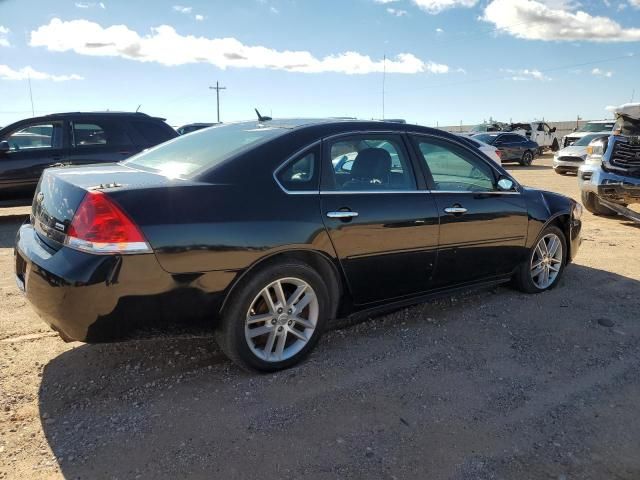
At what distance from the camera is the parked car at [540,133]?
1236 inches

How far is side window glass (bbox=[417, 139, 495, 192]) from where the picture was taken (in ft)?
13.6

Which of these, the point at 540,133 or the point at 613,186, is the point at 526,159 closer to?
the point at 540,133

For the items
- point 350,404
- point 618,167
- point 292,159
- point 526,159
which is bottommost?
point 526,159

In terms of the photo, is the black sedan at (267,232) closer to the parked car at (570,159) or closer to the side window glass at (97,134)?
the side window glass at (97,134)

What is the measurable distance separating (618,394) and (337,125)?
7.97 feet


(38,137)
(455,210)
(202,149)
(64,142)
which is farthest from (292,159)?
(38,137)

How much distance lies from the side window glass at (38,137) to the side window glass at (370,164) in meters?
6.41

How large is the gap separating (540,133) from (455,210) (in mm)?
32148

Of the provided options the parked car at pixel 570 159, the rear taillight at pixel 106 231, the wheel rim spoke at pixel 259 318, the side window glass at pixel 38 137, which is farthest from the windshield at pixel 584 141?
the rear taillight at pixel 106 231

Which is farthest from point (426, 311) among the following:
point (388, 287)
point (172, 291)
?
point (172, 291)

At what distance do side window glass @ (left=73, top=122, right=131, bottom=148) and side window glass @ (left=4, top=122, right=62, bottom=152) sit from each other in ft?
0.85

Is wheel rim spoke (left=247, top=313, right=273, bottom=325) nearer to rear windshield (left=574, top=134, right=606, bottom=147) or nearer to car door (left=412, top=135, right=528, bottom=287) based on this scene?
car door (left=412, top=135, right=528, bottom=287)

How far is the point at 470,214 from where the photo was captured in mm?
4258

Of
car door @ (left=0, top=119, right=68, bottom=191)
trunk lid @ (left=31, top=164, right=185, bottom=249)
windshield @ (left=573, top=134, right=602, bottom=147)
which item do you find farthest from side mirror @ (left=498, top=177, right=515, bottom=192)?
windshield @ (left=573, top=134, right=602, bottom=147)
